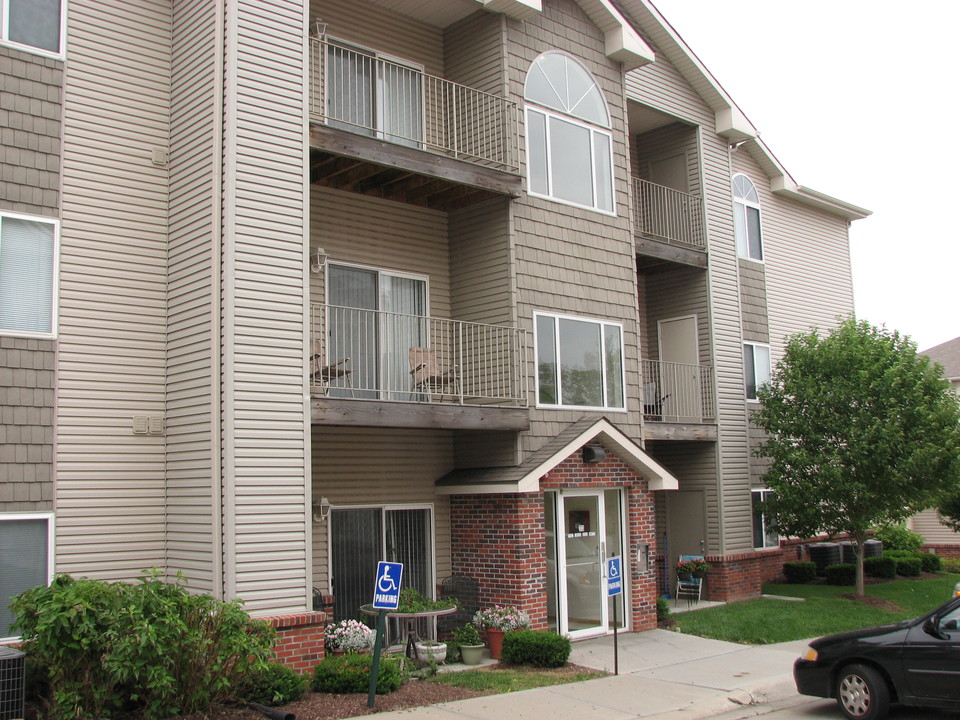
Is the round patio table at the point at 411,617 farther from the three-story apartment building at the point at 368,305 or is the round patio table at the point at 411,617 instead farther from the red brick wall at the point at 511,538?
the red brick wall at the point at 511,538

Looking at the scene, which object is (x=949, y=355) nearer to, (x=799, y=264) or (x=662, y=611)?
(x=799, y=264)

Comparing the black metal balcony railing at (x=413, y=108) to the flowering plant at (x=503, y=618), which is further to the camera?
the black metal balcony railing at (x=413, y=108)

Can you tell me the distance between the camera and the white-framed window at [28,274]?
1089 cm

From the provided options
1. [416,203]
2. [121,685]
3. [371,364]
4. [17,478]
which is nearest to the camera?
[121,685]

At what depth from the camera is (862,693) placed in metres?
9.98

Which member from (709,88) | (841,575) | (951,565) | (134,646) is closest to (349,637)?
(134,646)

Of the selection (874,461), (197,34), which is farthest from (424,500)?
(874,461)

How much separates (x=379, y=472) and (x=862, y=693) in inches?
284

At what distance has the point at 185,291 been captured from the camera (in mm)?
11859

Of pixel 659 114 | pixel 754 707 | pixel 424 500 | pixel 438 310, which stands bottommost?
pixel 754 707

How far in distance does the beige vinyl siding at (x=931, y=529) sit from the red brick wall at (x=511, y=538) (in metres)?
18.5

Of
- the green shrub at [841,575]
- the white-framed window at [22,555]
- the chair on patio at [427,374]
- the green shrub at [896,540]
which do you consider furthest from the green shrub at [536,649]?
the green shrub at [896,540]

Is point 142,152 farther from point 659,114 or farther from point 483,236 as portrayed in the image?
point 659,114

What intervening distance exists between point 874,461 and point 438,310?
8.86 m
